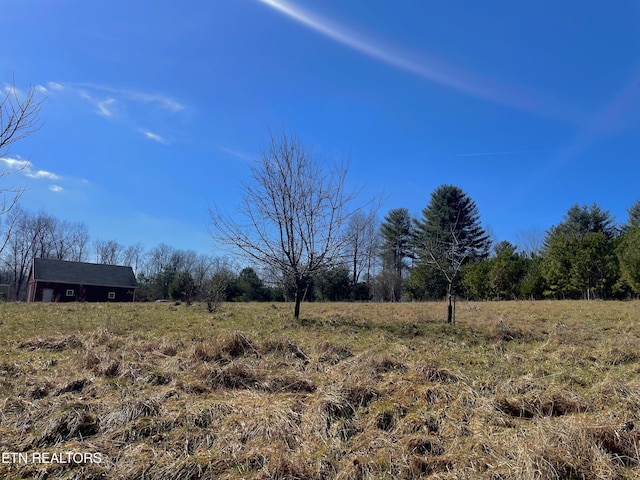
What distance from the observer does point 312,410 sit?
11.9 feet

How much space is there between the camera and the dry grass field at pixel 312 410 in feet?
9.00

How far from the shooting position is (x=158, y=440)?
3.12 meters

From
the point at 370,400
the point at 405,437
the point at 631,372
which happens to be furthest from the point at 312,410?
the point at 631,372

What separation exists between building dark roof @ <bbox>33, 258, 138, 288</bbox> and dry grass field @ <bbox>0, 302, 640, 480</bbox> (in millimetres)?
29871

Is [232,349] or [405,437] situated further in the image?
[232,349]

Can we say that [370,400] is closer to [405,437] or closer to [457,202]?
[405,437]

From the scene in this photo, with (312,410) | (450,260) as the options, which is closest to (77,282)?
(450,260)

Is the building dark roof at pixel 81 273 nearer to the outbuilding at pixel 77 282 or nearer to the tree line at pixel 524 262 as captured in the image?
the outbuilding at pixel 77 282

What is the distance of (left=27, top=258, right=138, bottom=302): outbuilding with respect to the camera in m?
31.1

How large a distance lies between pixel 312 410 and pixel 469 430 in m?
1.38

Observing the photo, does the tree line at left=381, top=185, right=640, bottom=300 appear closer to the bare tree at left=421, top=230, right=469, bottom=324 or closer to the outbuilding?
the bare tree at left=421, top=230, right=469, bottom=324

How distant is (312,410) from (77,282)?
3562 centimetres

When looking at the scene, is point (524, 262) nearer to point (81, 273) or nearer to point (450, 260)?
point (450, 260)

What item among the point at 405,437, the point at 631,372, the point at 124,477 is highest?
the point at 631,372
